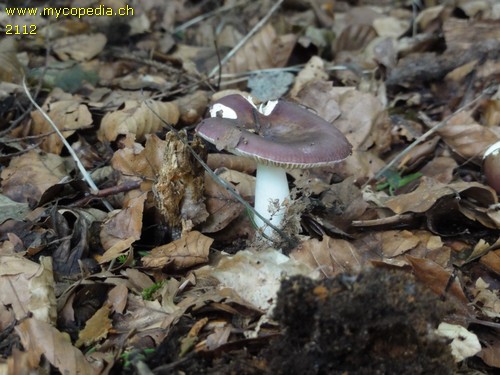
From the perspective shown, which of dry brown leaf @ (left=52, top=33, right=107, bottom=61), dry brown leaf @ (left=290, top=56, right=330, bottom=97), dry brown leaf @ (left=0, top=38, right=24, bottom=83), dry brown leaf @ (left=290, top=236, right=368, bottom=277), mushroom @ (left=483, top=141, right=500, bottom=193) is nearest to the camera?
dry brown leaf @ (left=290, top=236, right=368, bottom=277)

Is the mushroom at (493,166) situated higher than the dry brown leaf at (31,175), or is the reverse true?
the dry brown leaf at (31,175)

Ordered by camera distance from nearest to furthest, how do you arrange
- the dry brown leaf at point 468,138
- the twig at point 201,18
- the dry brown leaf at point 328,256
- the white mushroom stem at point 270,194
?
1. the dry brown leaf at point 328,256
2. the white mushroom stem at point 270,194
3. the dry brown leaf at point 468,138
4. the twig at point 201,18

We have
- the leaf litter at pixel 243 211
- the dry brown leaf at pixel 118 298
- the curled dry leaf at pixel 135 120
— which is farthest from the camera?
the curled dry leaf at pixel 135 120

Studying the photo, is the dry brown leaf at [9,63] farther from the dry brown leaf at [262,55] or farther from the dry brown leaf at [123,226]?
the dry brown leaf at [123,226]

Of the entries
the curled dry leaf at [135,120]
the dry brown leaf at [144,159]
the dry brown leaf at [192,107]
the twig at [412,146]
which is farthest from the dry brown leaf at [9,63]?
the twig at [412,146]

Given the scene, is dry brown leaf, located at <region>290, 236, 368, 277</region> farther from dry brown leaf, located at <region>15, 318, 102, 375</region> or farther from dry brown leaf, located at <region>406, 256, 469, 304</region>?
dry brown leaf, located at <region>15, 318, 102, 375</region>

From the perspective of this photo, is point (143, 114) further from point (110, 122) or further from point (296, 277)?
Result: point (296, 277)

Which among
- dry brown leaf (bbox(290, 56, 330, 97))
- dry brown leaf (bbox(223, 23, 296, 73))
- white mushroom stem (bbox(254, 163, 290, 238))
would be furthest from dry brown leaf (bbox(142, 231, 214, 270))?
dry brown leaf (bbox(223, 23, 296, 73))

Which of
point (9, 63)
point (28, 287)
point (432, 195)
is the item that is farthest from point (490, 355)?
point (9, 63)
